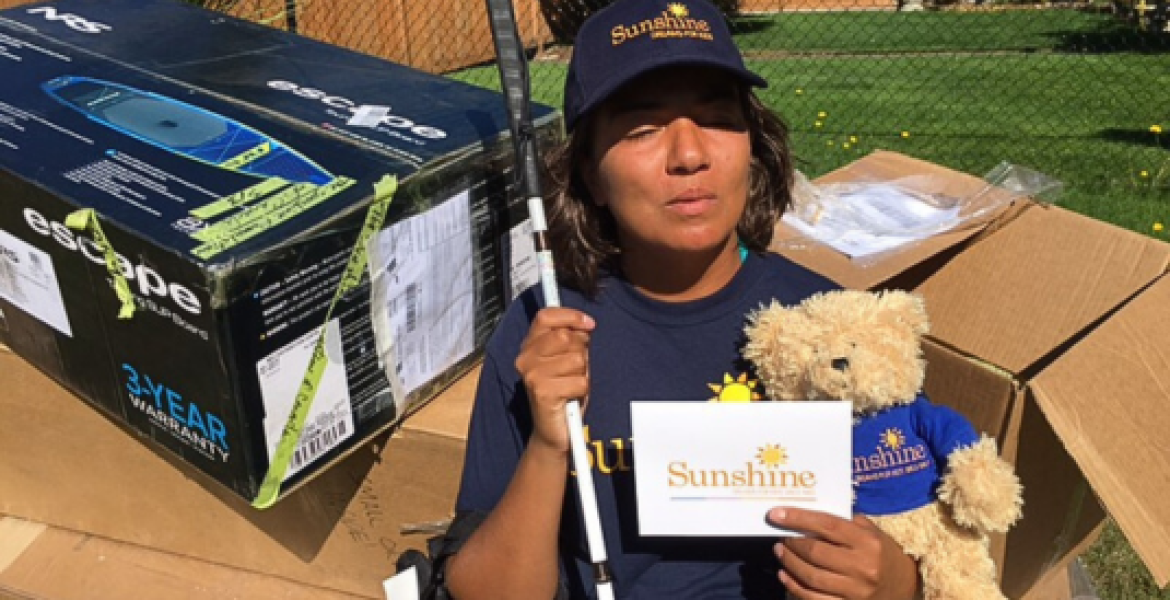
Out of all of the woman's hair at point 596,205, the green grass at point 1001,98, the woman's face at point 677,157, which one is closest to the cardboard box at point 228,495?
the woman's hair at point 596,205

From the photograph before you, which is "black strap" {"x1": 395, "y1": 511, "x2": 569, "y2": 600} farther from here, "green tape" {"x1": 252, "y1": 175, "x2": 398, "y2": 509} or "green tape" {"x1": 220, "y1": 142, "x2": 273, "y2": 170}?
"green tape" {"x1": 220, "y1": 142, "x2": 273, "y2": 170}

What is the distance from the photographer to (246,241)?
148 centimetres

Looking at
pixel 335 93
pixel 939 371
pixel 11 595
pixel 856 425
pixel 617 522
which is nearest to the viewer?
pixel 856 425

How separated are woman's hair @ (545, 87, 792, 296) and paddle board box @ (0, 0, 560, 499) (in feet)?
0.85

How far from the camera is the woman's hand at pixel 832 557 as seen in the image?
50.3 inches

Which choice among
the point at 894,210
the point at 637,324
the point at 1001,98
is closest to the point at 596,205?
the point at 637,324

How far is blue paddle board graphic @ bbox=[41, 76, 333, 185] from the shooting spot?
1683 mm

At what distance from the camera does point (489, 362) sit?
1525 millimetres

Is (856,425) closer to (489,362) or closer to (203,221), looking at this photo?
(489,362)

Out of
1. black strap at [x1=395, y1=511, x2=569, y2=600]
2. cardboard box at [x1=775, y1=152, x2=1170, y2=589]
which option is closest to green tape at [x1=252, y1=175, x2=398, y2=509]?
black strap at [x1=395, y1=511, x2=569, y2=600]

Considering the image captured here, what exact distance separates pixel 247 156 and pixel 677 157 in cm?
72

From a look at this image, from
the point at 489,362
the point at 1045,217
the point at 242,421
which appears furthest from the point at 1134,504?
the point at 242,421

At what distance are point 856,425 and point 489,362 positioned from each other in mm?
502

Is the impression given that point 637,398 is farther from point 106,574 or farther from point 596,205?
point 106,574
